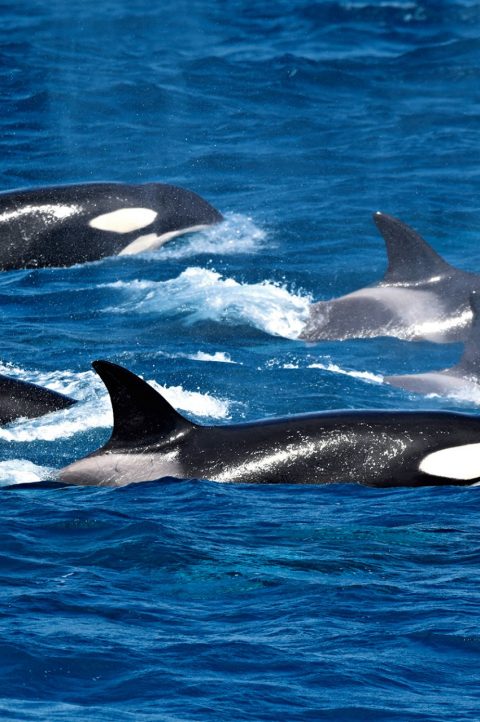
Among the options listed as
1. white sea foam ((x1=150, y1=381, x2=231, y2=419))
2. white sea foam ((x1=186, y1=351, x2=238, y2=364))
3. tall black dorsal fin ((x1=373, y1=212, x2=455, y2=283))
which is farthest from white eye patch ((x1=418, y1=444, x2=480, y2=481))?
tall black dorsal fin ((x1=373, y1=212, x2=455, y2=283))

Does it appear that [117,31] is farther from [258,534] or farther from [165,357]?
[258,534]

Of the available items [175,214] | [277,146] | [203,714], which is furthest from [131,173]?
[203,714]

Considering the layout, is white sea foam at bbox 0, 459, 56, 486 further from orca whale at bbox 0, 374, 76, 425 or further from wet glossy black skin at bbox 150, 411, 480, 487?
orca whale at bbox 0, 374, 76, 425

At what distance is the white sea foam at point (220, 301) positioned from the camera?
A: 1666 cm

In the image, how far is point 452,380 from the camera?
47.1 ft

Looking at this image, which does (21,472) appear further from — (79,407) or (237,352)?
(237,352)

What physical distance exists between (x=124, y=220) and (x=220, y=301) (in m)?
3.02

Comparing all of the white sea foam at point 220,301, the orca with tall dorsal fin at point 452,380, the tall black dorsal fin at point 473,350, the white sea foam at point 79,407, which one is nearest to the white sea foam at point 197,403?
the white sea foam at point 79,407

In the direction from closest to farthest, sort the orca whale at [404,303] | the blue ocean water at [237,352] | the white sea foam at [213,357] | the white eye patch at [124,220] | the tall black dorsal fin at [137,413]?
the blue ocean water at [237,352] < the tall black dorsal fin at [137,413] < the white sea foam at [213,357] < the orca whale at [404,303] < the white eye patch at [124,220]

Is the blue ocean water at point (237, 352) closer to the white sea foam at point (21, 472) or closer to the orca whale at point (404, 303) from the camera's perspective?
the white sea foam at point (21, 472)

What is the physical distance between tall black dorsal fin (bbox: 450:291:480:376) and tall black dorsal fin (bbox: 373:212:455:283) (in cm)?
85

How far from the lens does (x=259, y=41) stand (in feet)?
108

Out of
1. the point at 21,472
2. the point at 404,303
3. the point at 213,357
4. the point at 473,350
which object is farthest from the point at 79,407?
the point at 404,303

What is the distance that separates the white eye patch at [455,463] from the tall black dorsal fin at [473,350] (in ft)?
13.0
